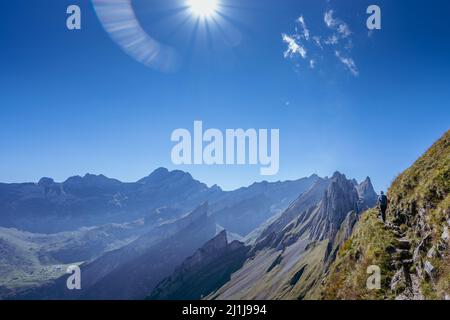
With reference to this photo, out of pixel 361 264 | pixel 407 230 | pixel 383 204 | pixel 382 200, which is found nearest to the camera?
pixel 361 264

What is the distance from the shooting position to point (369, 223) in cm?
2539

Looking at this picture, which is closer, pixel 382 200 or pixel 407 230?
pixel 407 230

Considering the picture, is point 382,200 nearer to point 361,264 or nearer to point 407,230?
point 407,230

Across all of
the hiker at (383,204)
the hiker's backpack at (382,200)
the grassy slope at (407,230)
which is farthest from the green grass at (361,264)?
the hiker's backpack at (382,200)

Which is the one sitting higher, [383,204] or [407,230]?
[383,204]

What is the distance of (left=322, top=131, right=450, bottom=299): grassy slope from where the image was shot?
17.4m

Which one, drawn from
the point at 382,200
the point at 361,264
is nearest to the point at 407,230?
the point at 382,200

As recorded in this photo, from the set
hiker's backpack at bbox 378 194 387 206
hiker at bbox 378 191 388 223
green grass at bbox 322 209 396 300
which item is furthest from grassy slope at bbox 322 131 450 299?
hiker's backpack at bbox 378 194 387 206

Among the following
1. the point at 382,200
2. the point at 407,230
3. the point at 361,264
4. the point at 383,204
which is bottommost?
the point at 361,264

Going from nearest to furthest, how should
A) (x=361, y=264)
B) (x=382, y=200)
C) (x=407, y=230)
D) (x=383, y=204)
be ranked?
1. (x=361, y=264)
2. (x=407, y=230)
3. (x=382, y=200)
4. (x=383, y=204)

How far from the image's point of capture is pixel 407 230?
846 inches
